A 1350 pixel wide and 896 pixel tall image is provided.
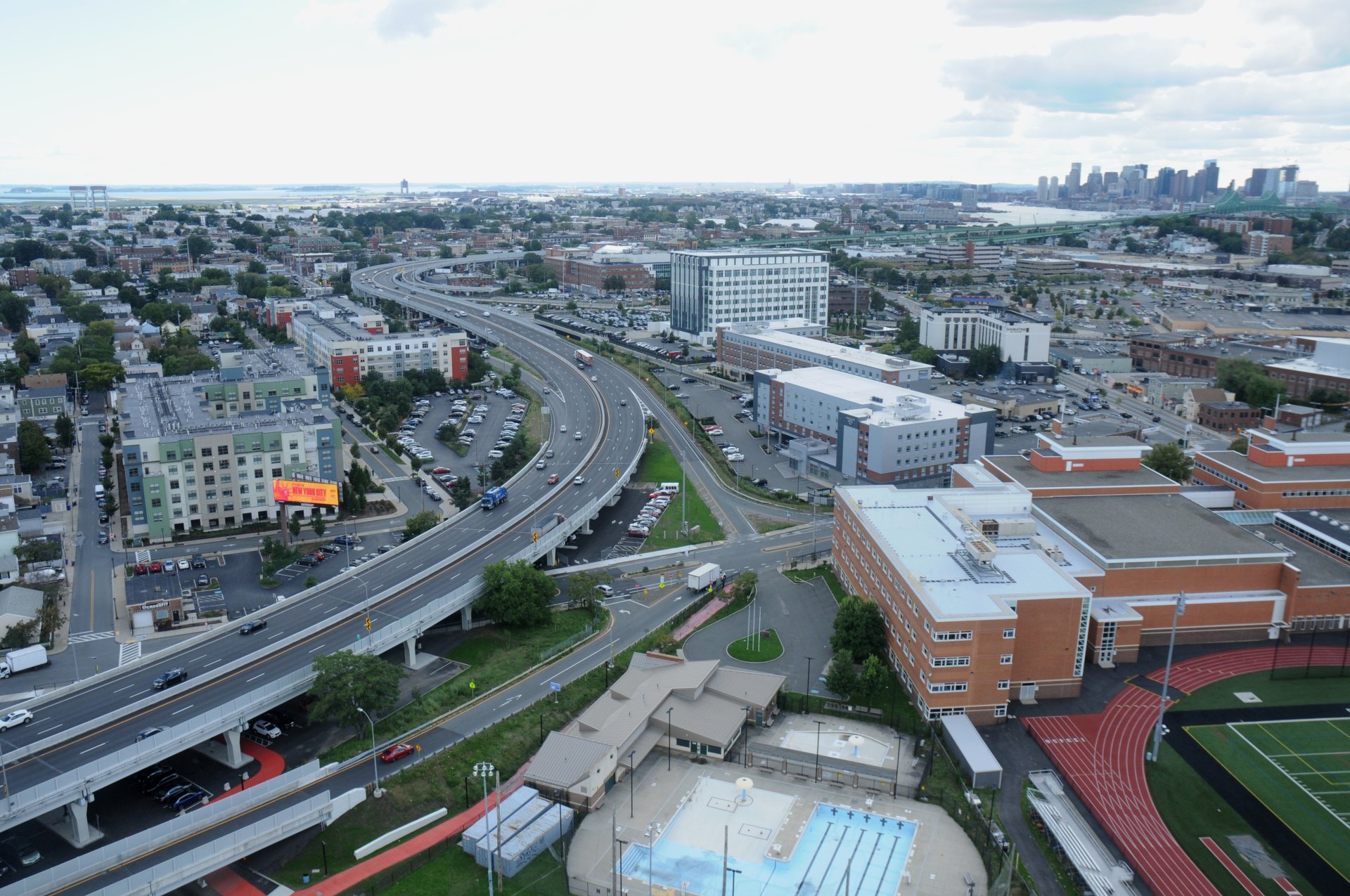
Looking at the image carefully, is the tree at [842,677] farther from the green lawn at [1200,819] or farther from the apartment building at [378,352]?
the apartment building at [378,352]

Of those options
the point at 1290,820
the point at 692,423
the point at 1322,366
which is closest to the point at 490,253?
the point at 692,423

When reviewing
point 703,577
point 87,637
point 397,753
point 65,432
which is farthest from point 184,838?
point 65,432

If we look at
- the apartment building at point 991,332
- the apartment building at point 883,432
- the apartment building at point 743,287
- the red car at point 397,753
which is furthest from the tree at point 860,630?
the apartment building at point 743,287

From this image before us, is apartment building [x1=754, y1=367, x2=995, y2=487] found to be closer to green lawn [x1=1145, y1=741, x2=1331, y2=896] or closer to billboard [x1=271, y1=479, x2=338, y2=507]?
green lawn [x1=1145, y1=741, x2=1331, y2=896]

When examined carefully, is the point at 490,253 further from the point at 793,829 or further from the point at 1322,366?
the point at 793,829

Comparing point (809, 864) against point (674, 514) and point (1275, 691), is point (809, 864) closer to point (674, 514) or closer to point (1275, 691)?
point (1275, 691)

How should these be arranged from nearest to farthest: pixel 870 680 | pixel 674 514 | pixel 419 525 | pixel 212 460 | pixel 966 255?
pixel 870 680 → pixel 419 525 → pixel 212 460 → pixel 674 514 → pixel 966 255
